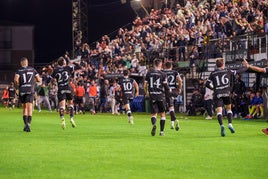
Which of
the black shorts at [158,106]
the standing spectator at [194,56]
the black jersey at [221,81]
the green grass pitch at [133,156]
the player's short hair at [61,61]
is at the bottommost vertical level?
the green grass pitch at [133,156]

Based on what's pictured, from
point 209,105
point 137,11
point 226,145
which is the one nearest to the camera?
point 226,145

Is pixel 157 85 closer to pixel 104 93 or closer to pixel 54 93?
pixel 104 93

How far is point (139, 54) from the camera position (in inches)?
1784

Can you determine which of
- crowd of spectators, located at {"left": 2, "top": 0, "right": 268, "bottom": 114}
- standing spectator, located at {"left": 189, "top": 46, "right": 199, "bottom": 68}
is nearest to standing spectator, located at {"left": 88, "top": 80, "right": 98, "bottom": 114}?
crowd of spectators, located at {"left": 2, "top": 0, "right": 268, "bottom": 114}

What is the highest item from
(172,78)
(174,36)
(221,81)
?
(174,36)

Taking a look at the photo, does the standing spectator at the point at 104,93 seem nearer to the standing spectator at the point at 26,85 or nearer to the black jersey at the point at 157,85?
the standing spectator at the point at 26,85

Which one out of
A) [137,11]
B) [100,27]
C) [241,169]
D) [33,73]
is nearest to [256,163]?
[241,169]

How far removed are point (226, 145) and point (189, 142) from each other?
136cm

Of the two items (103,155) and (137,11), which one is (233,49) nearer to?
(103,155)

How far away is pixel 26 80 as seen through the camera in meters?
21.1

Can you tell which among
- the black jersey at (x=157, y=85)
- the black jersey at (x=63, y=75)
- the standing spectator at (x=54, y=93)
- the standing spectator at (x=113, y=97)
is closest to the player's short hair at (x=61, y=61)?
the black jersey at (x=63, y=75)

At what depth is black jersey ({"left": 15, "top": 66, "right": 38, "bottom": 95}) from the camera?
69.3ft

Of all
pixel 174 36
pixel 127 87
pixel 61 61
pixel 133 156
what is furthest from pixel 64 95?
pixel 174 36

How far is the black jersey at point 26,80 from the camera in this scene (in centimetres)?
2112
